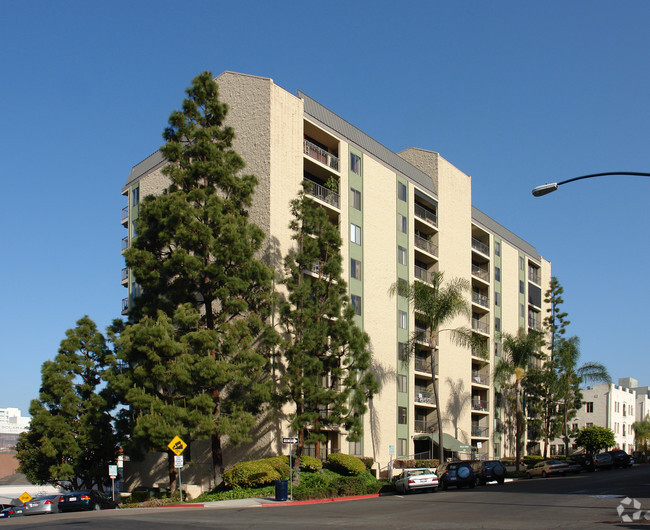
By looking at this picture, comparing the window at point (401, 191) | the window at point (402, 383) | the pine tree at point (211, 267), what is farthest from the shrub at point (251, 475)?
the window at point (401, 191)

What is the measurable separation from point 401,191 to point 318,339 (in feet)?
67.2

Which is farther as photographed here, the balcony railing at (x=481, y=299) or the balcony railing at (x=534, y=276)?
the balcony railing at (x=534, y=276)

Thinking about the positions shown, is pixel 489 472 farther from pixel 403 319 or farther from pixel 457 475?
pixel 403 319

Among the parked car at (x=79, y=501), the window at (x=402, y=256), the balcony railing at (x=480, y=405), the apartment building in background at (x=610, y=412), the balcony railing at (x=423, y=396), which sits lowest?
the apartment building in background at (x=610, y=412)

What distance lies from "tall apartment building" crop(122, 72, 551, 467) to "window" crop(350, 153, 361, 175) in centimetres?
15

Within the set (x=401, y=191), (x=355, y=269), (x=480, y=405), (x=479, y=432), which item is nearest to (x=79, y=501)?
(x=355, y=269)

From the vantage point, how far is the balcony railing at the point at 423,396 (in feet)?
176

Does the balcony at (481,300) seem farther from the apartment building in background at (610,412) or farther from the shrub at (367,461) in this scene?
the apartment building in background at (610,412)

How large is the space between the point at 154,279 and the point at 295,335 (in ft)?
26.7

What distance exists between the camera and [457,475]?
37062mm

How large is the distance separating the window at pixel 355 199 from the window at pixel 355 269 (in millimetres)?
3751

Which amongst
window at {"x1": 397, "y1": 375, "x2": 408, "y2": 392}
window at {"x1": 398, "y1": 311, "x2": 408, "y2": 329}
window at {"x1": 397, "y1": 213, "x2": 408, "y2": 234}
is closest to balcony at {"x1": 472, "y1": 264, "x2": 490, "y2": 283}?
window at {"x1": 397, "y1": 213, "x2": 408, "y2": 234}

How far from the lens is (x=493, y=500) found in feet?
88.3

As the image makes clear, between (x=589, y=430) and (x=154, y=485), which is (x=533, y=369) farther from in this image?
(x=154, y=485)
